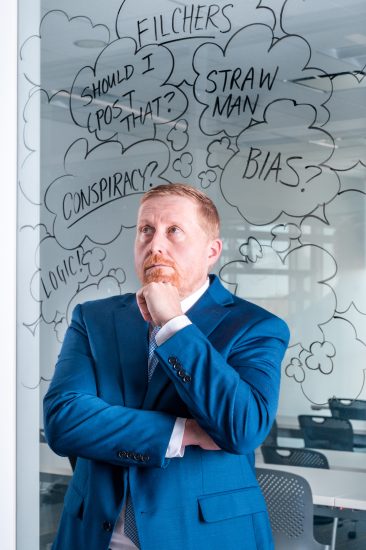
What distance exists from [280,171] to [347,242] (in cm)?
30

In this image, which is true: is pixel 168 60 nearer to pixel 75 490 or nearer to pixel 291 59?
pixel 291 59

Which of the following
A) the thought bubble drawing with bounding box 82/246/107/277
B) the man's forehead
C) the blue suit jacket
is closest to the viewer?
the blue suit jacket

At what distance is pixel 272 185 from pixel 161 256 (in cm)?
48

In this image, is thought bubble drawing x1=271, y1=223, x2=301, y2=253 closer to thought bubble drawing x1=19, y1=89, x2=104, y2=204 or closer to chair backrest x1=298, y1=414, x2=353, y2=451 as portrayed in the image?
chair backrest x1=298, y1=414, x2=353, y2=451

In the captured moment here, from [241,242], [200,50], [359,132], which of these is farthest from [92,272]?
[359,132]

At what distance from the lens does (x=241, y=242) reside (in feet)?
8.81

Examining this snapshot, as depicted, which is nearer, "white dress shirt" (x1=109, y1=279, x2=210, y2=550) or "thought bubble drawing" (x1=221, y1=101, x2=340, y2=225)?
"white dress shirt" (x1=109, y1=279, x2=210, y2=550)

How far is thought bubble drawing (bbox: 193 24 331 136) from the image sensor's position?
2.61m

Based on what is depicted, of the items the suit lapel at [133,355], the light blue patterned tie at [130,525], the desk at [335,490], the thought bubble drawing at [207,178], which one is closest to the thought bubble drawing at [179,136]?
the thought bubble drawing at [207,178]

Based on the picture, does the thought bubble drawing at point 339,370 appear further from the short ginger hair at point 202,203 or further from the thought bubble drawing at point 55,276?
the thought bubble drawing at point 55,276

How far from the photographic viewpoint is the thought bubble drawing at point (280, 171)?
2.58 m

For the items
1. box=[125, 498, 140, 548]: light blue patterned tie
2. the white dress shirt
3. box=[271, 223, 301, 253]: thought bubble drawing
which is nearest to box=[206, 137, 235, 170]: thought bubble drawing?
box=[271, 223, 301, 253]: thought bubble drawing

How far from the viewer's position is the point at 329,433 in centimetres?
252

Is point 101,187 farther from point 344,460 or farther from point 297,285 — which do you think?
point 344,460
